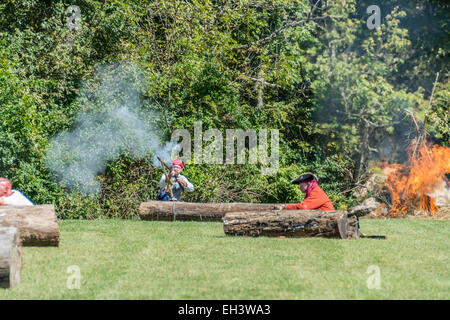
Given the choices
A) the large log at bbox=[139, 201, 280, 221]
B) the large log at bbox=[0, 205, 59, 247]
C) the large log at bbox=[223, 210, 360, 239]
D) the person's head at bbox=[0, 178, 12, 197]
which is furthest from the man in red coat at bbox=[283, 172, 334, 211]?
the person's head at bbox=[0, 178, 12, 197]

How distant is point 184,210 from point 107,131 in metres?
4.21

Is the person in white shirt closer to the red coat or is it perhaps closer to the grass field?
the grass field

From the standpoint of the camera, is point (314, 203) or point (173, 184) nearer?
point (314, 203)

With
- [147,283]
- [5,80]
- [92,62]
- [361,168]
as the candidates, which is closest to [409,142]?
[361,168]

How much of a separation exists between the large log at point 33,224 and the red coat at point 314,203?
14.9 ft

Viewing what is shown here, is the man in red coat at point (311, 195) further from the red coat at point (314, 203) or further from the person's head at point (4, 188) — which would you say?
the person's head at point (4, 188)

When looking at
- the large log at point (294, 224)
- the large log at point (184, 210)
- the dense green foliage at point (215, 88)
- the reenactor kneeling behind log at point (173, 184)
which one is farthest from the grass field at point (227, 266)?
the dense green foliage at point (215, 88)

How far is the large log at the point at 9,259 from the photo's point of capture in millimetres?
7297

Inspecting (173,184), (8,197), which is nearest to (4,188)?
(8,197)

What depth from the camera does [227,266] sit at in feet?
28.0

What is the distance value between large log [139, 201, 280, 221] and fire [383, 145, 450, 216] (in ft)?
23.8

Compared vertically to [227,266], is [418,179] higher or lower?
higher

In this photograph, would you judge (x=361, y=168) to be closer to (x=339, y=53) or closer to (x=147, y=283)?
(x=339, y=53)

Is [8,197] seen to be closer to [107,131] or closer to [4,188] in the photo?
[4,188]
